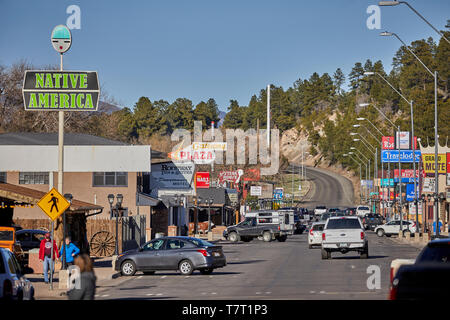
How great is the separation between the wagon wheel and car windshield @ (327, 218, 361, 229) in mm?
Answer: 13193

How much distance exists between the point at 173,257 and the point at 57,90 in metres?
7.95

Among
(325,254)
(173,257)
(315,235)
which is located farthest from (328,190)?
(173,257)

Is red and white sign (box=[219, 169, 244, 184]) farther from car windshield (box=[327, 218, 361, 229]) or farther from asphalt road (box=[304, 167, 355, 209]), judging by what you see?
car windshield (box=[327, 218, 361, 229])

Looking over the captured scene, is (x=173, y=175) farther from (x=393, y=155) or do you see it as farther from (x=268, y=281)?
(x=268, y=281)

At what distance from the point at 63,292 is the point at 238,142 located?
114m

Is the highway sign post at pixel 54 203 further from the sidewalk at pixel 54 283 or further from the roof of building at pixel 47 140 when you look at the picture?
the roof of building at pixel 47 140

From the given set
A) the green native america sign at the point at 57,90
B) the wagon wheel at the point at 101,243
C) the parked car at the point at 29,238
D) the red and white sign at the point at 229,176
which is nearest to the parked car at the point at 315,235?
the wagon wheel at the point at 101,243

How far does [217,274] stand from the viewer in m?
31.0

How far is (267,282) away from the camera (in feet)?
86.6

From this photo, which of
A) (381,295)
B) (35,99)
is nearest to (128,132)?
(35,99)

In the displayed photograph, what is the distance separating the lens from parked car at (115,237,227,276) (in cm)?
3048

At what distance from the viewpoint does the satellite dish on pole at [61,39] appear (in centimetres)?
3019

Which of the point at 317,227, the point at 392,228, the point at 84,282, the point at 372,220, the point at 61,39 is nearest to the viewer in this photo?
the point at 84,282

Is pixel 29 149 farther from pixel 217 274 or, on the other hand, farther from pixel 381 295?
pixel 381 295
